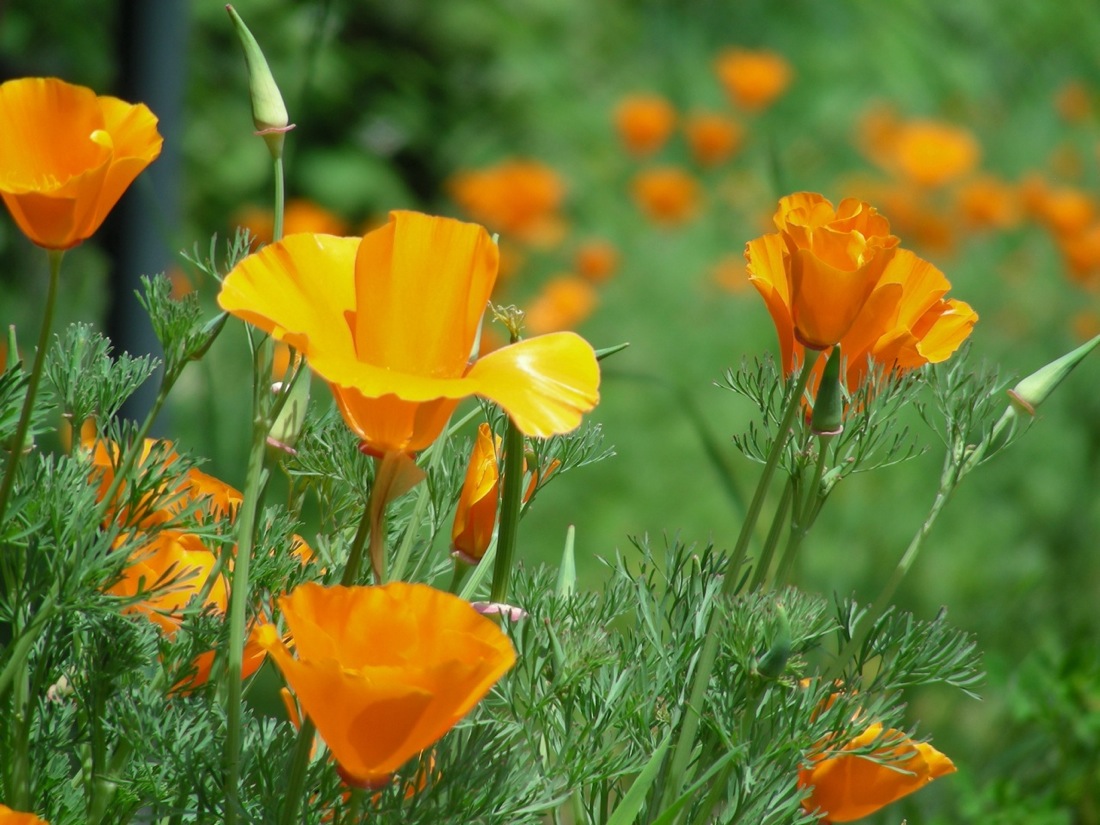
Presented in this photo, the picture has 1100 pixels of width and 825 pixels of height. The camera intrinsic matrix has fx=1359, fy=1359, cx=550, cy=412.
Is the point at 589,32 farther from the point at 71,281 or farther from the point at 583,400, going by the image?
the point at 583,400

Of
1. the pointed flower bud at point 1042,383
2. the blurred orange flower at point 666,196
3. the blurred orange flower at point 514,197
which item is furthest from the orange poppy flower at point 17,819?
the blurred orange flower at point 666,196

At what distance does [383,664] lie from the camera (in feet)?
1.37

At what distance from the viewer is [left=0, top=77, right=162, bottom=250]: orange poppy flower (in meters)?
0.45

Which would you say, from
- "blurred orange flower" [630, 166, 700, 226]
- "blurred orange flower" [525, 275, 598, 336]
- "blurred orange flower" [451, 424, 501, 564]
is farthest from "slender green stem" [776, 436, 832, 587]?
"blurred orange flower" [630, 166, 700, 226]

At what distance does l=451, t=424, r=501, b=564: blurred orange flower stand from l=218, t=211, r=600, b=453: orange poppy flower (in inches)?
2.3

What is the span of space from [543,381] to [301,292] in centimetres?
9

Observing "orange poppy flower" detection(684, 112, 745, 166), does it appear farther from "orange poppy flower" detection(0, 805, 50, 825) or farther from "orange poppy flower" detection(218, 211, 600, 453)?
"orange poppy flower" detection(0, 805, 50, 825)

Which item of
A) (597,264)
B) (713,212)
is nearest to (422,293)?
(597,264)

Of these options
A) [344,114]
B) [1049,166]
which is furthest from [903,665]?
[1049,166]

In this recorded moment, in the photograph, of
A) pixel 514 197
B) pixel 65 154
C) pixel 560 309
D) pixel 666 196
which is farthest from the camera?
pixel 666 196

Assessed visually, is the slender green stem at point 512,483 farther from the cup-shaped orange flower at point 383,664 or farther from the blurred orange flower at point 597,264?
the blurred orange flower at point 597,264

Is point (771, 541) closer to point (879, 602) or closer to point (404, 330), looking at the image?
point (879, 602)

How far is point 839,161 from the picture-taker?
4.84 meters

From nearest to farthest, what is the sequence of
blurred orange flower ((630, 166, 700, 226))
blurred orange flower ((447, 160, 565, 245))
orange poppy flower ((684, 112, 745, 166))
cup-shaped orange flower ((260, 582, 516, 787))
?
1. cup-shaped orange flower ((260, 582, 516, 787))
2. blurred orange flower ((447, 160, 565, 245))
3. blurred orange flower ((630, 166, 700, 226))
4. orange poppy flower ((684, 112, 745, 166))
